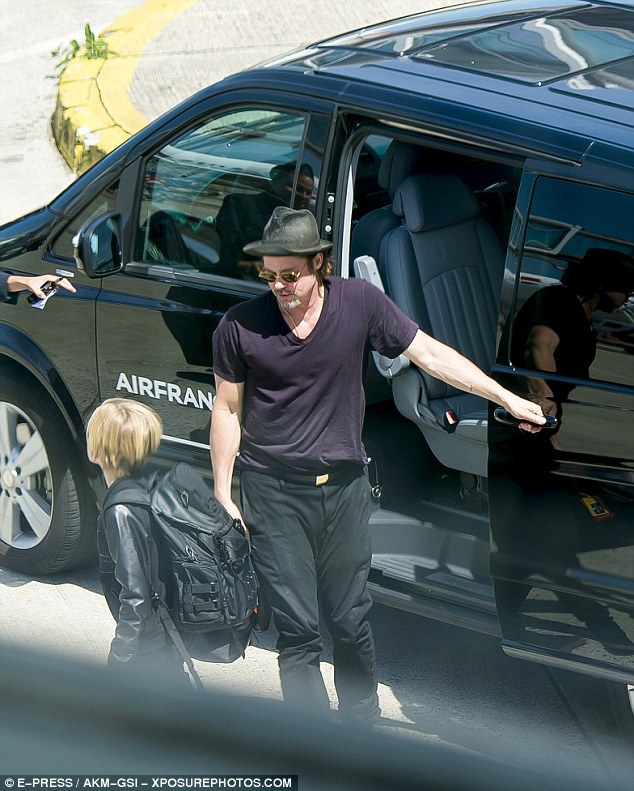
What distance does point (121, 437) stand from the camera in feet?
10.8

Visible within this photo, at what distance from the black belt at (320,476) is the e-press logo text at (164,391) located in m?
0.49

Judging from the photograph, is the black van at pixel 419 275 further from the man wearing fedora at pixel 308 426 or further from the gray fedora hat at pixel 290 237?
the gray fedora hat at pixel 290 237

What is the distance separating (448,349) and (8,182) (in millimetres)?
6357

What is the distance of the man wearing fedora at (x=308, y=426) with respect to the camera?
3062mm

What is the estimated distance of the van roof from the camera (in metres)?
3.05

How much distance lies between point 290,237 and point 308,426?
1.75ft

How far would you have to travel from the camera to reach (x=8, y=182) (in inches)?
343

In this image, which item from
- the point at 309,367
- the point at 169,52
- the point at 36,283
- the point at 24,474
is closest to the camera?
the point at 309,367

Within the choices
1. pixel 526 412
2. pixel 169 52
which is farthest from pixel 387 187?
pixel 169 52

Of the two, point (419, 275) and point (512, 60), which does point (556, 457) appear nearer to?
point (419, 275)

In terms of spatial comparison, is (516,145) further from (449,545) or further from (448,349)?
(449,545)

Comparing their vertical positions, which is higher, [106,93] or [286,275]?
[286,275]

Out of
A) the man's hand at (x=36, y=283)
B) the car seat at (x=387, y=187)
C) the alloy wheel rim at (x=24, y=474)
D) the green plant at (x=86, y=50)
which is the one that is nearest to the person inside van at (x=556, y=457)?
the car seat at (x=387, y=187)

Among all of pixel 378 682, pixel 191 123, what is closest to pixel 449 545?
pixel 378 682
